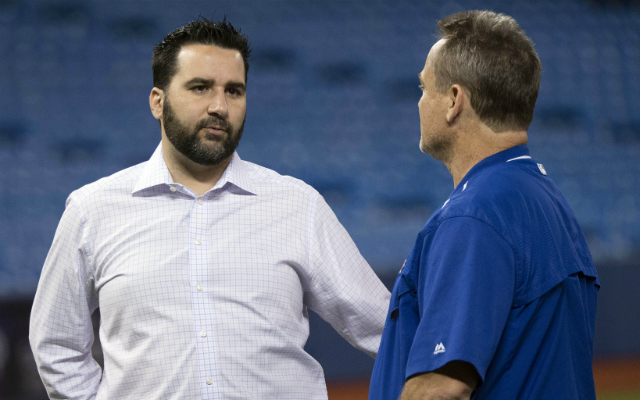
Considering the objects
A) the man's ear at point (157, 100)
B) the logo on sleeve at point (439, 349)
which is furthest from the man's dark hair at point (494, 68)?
the man's ear at point (157, 100)

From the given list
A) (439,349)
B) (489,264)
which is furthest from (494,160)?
(439,349)

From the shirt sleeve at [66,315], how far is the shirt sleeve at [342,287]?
0.57 metres

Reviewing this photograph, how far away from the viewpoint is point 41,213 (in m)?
4.78

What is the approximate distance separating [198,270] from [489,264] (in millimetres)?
Answer: 754

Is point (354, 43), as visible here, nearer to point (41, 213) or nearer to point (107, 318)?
point (41, 213)

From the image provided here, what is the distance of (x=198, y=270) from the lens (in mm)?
1512

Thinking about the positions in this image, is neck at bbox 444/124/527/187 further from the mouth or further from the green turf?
the green turf

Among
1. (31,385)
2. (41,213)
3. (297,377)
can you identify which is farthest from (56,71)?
(297,377)

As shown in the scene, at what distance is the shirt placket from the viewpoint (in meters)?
1.43

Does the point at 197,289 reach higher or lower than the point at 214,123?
lower

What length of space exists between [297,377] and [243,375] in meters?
0.14

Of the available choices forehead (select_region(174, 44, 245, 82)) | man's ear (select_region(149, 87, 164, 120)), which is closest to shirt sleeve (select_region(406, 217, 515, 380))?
forehead (select_region(174, 44, 245, 82))

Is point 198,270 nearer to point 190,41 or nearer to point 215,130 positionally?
point 215,130

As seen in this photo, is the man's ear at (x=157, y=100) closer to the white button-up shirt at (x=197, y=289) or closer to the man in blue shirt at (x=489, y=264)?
the white button-up shirt at (x=197, y=289)
